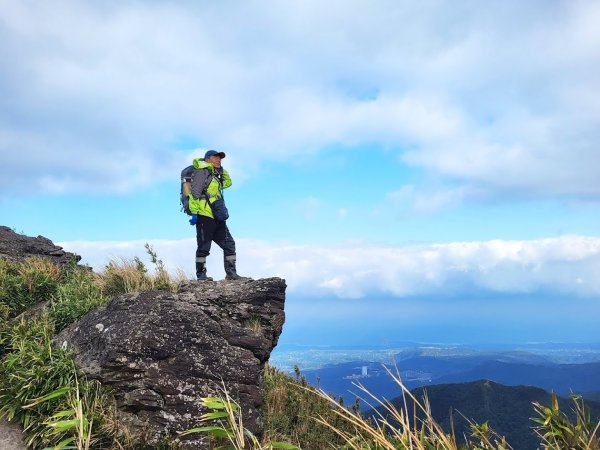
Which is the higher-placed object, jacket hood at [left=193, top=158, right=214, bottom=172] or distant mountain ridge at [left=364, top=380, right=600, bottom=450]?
jacket hood at [left=193, top=158, right=214, bottom=172]

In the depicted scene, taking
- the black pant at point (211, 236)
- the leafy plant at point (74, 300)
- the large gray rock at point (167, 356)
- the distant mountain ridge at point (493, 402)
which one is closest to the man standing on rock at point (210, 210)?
the black pant at point (211, 236)

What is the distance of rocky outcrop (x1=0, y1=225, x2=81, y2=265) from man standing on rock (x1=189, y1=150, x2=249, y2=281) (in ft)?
17.1

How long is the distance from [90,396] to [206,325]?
2.17 metres

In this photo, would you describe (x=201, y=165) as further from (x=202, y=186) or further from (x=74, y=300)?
(x=74, y=300)

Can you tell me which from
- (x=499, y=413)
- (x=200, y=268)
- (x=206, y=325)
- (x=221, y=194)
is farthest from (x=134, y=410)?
(x=499, y=413)

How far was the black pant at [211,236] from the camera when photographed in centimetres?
1209

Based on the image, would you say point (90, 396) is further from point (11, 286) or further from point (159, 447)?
point (11, 286)

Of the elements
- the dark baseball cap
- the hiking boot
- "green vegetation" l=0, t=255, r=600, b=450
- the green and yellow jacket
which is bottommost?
"green vegetation" l=0, t=255, r=600, b=450

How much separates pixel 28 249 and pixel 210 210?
8011 millimetres

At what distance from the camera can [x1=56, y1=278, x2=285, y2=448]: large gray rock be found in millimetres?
7750

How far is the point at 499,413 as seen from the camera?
183 ft

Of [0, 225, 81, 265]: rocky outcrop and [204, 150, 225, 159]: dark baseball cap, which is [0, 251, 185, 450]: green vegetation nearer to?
[0, 225, 81, 265]: rocky outcrop

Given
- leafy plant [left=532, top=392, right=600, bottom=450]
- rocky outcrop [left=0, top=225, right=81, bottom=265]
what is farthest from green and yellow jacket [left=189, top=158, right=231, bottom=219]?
leafy plant [left=532, top=392, right=600, bottom=450]

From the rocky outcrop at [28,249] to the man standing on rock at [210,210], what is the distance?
17.1ft
